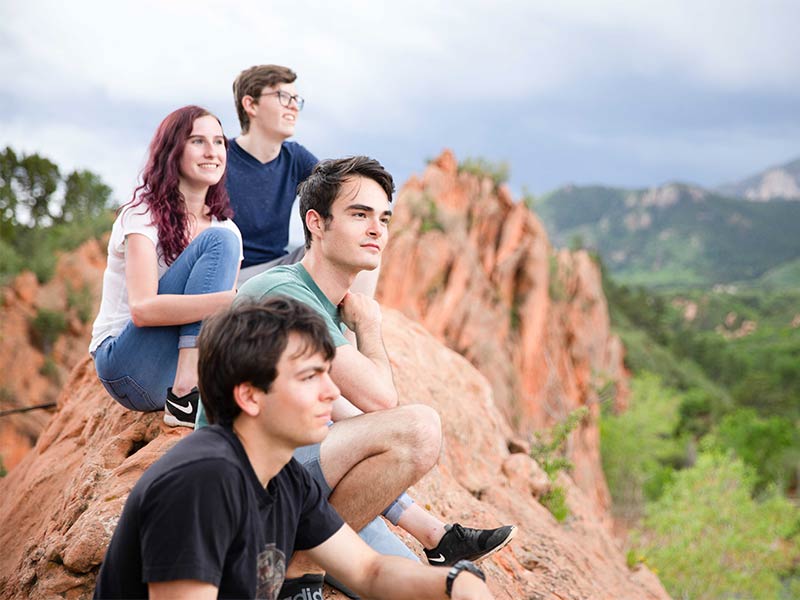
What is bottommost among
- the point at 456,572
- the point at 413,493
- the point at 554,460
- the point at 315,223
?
the point at 554,460

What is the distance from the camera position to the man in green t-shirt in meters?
3.55

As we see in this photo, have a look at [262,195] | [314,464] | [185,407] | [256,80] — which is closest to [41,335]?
[262,195]

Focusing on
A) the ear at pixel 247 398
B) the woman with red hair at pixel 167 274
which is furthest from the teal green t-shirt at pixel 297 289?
the ear at pixel 247 398

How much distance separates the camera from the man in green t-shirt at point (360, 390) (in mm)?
3555

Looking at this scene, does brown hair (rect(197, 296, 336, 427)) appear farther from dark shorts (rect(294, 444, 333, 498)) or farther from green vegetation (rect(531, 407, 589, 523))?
green vegetation (rect(531, 407, 589, 523))

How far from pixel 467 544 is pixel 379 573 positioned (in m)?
0.98

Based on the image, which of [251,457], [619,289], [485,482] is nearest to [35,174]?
[485,482]

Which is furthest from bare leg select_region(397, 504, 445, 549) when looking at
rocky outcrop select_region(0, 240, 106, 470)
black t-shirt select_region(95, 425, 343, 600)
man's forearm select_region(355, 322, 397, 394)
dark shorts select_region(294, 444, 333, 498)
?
rocky outcrop select_region(0, 240, 106, 470)

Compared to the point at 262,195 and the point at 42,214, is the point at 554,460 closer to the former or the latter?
the point at 262,195

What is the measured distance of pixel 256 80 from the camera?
603 cm

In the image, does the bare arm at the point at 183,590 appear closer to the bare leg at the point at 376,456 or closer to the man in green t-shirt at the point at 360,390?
the man in green t-shirt at the point at 360,390

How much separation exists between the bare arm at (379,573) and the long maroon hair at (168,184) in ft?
7.33

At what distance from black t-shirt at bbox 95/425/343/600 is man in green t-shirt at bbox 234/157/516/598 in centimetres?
66

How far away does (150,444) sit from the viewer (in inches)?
180
